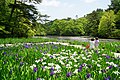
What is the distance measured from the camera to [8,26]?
3266cm

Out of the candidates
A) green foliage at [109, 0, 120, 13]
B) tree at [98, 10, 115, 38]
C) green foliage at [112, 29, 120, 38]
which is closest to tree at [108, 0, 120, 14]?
green foliage at [109, 0, 120, 13]

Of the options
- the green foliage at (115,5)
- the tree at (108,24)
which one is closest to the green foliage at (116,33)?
the tree at (108,24)

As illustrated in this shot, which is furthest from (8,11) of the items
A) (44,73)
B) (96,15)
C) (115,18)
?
(96,15)

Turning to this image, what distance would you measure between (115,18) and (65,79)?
205 ft

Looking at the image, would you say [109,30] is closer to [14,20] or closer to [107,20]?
[107,20]

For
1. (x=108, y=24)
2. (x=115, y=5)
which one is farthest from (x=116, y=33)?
(x=115, y=5)

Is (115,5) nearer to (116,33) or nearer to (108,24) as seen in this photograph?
(108,24)

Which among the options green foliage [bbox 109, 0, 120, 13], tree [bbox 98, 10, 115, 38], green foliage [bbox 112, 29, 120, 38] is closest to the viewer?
green foliage [bbox 112, 29, 120, 38]

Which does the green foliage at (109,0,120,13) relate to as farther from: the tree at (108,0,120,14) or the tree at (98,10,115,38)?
the tree at (98,10,115,38)

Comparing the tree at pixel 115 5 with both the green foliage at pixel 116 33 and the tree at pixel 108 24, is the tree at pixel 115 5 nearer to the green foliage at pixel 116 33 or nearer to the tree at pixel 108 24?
the tree at pixel 108 24

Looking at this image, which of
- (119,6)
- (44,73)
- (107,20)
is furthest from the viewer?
(119,6)

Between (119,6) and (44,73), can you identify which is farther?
(119,6)

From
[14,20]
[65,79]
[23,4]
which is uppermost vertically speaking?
[23,4]

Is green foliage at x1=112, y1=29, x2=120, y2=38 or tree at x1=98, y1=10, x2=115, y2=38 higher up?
tree at x1=98, y1=10, x2=115, y2=38
